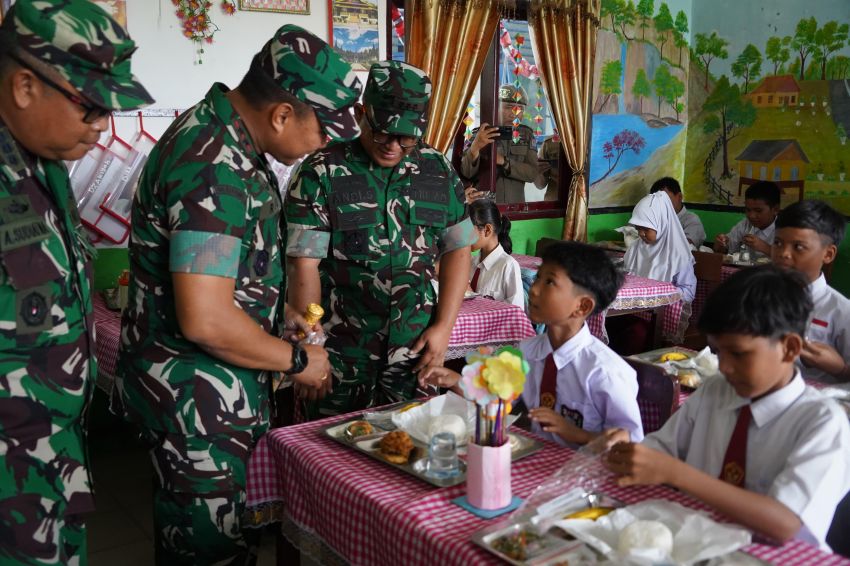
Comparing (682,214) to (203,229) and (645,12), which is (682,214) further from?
(203,229)

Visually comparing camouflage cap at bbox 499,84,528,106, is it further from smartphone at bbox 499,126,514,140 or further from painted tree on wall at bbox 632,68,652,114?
painted tree on wall at bbox 632,68,652,114

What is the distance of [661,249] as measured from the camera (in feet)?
18.2

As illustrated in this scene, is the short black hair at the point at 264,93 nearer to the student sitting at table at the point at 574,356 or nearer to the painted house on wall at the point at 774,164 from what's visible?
the student sitting at table at the point at 574,356

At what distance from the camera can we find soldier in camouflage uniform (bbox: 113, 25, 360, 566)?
5.46 feet

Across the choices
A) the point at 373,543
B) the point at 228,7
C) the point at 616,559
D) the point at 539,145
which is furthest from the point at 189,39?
the point at 616,559

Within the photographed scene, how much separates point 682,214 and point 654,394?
494cm

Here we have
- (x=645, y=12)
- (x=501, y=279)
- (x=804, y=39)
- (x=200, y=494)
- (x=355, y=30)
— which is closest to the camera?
(x=200, y=494)

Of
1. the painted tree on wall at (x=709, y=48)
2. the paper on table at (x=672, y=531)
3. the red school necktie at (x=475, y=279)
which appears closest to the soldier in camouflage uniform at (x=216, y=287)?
the paper on table at (x=672, y=531)

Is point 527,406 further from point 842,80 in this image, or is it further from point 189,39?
point 842,80

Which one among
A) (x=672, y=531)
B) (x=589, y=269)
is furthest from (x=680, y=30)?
(x=672, y=531)

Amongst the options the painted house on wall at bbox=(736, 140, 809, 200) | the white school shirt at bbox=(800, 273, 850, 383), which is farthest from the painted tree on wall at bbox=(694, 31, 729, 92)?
the white school shirt at bbox=(800, 273, 850, 383)

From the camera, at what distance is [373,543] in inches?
61.1

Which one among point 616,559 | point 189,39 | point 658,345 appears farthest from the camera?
point 658,345

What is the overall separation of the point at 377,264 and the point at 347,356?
32cm
